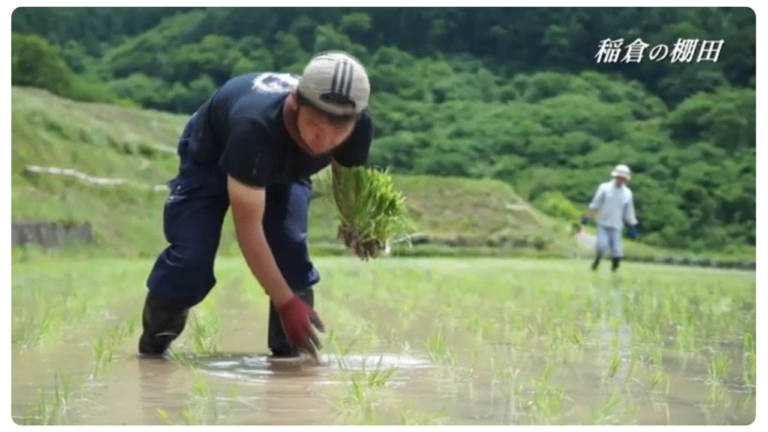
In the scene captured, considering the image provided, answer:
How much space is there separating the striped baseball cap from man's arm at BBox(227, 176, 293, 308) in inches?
11.6

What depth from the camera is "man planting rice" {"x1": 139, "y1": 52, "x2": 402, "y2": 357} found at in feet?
11.4

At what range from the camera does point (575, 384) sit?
12.0 feet

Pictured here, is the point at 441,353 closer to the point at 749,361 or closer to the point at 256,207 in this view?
the point at 256,207

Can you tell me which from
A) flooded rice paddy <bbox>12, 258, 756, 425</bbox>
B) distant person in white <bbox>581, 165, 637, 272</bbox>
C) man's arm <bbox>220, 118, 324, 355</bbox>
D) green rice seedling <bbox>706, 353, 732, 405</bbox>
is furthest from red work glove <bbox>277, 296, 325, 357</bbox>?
distant person in white <bbox>581, 165, 637, 272</bbox>

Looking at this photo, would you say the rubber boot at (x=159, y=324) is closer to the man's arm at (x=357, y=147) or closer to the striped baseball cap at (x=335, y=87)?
the man's arm at (x=357, y=147)

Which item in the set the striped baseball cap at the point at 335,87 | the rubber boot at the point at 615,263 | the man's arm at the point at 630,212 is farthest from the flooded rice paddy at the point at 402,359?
the rubber boot at the point at 615,263

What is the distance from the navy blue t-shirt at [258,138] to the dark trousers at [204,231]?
83mm

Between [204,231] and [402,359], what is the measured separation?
710mm

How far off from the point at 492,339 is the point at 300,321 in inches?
45.7

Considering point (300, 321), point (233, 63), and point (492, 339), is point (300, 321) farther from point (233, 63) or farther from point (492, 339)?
point (233, 63)

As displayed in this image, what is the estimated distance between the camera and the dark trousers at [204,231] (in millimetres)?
3852

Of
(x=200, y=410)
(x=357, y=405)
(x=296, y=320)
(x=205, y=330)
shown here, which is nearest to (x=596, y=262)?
(x=205, y=330)

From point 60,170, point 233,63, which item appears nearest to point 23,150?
point 60,170

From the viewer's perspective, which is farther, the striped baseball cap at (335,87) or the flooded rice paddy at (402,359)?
the striped baseball cap at (335,87)
